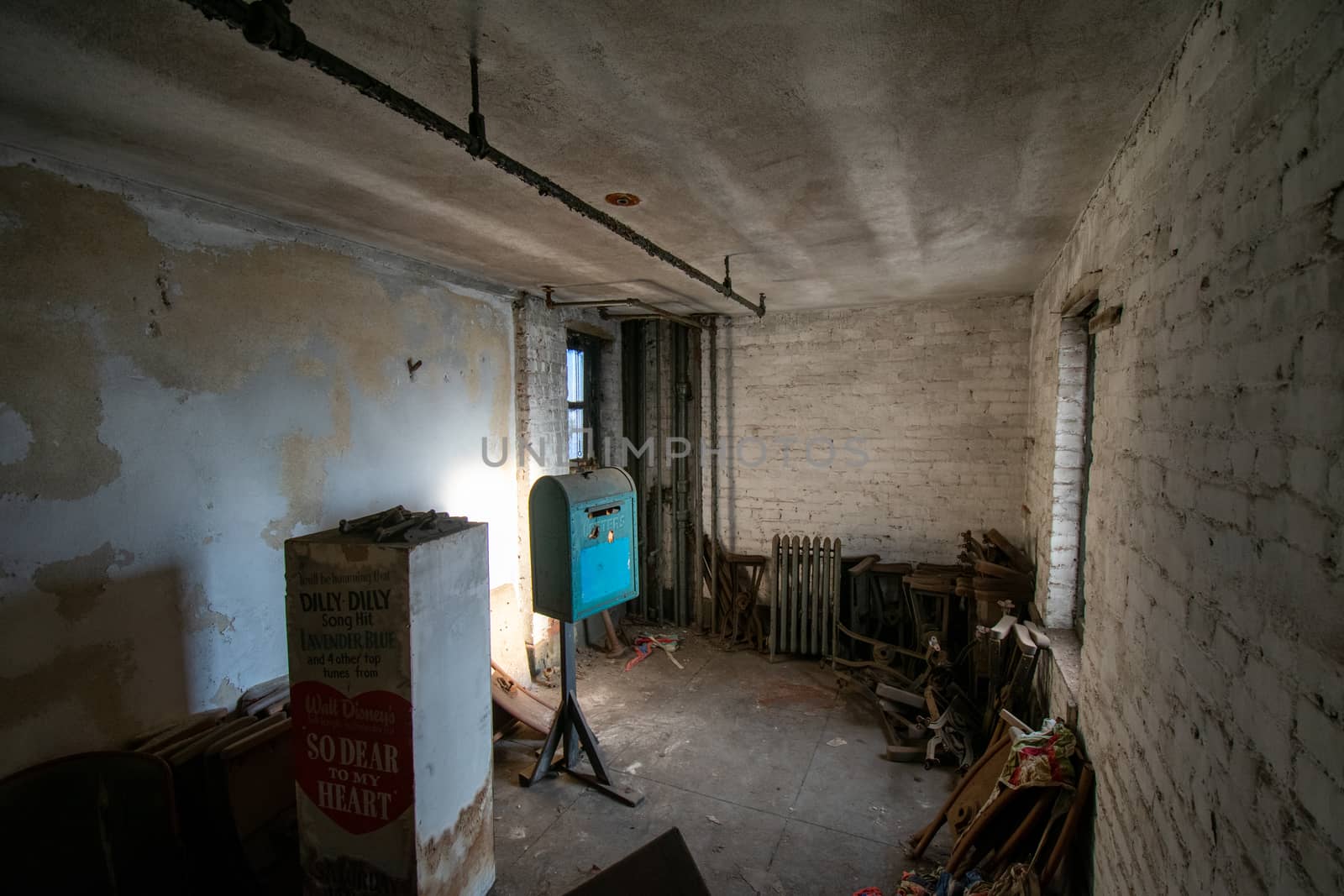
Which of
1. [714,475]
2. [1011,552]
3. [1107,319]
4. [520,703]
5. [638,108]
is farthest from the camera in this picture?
[714,475]

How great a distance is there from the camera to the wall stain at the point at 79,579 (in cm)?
233

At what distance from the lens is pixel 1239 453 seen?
1.28 meters

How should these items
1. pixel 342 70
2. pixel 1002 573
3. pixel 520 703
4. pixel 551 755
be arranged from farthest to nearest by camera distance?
pixel 520 703 < pixel 1002 573 < pixel 551 755 < pixel 342 70

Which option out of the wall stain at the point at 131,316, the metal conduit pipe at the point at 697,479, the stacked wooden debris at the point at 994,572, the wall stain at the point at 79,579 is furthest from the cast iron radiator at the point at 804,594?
the wall stain at the point at 79,579

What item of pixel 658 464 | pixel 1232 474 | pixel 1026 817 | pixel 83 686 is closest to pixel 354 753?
pixel 83 686

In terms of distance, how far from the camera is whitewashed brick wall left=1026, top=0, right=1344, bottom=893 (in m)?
1.00

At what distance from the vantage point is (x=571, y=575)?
3.61m

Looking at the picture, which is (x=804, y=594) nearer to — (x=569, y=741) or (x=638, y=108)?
(x=569, y=741)

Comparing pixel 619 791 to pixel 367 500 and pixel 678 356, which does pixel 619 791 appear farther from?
pixel 678 356

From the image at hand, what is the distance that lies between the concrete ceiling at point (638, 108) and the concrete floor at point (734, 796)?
3.02m

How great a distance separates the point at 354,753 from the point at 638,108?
101 inches

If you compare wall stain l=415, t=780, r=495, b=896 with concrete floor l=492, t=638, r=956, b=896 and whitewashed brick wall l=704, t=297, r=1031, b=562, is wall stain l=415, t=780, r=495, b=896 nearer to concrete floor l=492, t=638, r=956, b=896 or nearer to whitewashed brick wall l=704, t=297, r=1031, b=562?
concrete floor l=492, t=638, r=956, b=896

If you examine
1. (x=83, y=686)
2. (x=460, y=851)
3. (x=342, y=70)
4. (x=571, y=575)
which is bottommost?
(x=460, y=851)

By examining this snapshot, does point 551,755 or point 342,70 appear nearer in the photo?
point 342,70
